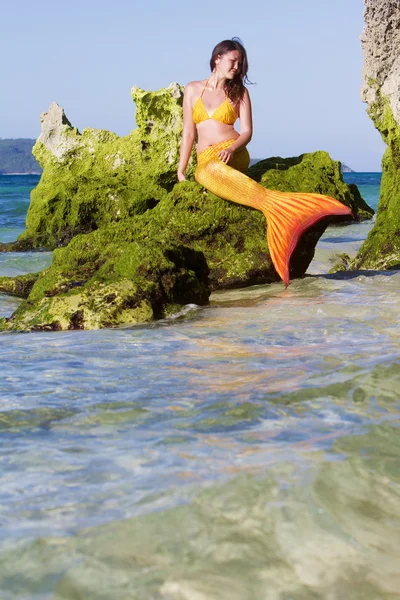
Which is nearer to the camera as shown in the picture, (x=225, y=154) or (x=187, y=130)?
(x=225, y=154)

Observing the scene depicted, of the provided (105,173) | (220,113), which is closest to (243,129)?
(220,113)

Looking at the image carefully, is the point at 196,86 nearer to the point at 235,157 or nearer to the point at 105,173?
the point at 235,157

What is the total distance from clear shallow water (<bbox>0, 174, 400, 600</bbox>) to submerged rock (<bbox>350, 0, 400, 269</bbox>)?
3.82 m

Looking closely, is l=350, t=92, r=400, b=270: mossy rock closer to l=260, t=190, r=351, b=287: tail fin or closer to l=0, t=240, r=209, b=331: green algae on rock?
l=260, t=190, r=351, b=287: tail fin

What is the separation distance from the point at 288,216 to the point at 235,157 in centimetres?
93

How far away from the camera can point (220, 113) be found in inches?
314

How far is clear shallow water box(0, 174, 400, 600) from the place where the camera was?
6.73 feet

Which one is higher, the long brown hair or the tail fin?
the long brown hair

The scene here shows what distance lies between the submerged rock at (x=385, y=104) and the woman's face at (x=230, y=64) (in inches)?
69.3


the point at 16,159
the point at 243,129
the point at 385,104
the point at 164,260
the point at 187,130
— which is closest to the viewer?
the point at 164,260

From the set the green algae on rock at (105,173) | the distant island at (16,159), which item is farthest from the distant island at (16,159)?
the green algae on rock at (105,173)

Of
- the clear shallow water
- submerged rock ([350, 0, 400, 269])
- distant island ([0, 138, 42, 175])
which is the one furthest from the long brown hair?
distant island ([0, 138, 42, 175])

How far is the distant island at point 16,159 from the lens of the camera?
165125 mm

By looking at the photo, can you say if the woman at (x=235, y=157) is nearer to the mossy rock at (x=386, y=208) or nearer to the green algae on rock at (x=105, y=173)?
the mossy rock at (x=386, y=208)
